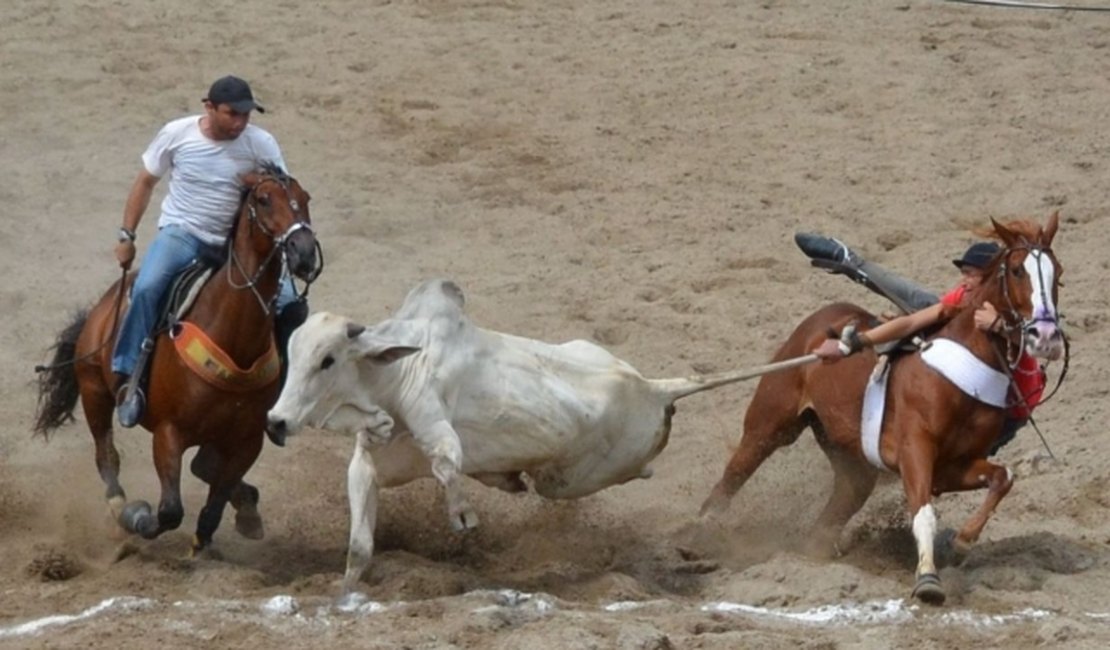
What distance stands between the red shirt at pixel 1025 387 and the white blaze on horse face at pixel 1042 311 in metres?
0.42

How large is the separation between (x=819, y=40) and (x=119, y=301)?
7.00 metres

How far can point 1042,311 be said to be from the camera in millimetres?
8141

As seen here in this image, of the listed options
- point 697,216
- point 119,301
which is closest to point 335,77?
point 697,216

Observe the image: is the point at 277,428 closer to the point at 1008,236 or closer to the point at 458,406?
the point at 458,406

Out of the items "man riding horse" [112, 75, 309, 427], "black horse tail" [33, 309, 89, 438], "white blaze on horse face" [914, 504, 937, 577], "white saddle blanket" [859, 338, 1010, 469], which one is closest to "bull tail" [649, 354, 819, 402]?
"white saddle blanket" [859, 338, 1010, 469]

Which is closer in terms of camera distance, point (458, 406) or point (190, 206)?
point (458, 406)

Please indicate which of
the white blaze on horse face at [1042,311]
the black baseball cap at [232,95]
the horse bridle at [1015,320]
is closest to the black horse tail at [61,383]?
the black baseball cap at [232,95]

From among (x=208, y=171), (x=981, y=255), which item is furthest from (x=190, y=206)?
(x=981, y=255)

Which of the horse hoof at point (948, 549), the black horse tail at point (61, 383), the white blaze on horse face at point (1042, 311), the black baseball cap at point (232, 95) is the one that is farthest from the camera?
the black horse tail at point (61, 383)

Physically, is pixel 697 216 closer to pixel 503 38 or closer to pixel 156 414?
pixel 503 38

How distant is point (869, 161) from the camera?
43.8 ft

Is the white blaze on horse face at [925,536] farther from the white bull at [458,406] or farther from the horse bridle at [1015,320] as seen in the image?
the white bull at [458,406]

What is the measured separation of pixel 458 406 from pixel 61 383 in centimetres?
232

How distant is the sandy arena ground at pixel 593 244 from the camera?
316 inches
